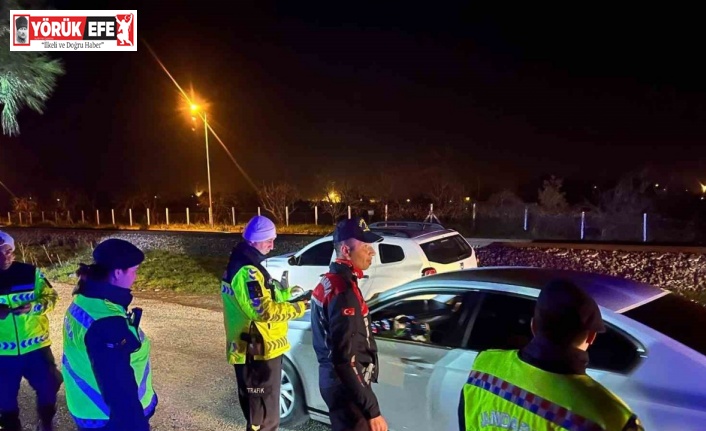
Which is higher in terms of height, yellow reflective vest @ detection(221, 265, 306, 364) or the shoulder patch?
the shoulder patch

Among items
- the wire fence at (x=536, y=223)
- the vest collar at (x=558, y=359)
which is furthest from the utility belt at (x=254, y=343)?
the wire fence at (x=536, y=223)

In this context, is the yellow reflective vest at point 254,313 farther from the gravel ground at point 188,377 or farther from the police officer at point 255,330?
the gravel ground at point 188,377

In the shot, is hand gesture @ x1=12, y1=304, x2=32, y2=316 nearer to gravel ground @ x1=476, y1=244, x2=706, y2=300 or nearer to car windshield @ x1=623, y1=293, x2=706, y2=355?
car windshield @ x1=623, y1=293, x2=706, y2=355

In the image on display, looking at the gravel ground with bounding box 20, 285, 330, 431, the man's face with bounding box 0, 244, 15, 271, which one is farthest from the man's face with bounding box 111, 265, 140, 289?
the gravel ground with bounding box 20, 285, 330, 431

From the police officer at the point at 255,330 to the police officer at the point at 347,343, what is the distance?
0.44 m

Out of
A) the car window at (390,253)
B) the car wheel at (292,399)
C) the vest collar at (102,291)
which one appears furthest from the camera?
the car window at (390,253)

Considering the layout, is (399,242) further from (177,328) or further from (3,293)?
(3,293)

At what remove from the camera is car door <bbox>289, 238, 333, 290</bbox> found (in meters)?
8.82

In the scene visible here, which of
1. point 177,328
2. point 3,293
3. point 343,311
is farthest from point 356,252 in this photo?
point 177,328

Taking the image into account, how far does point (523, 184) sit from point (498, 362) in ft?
166

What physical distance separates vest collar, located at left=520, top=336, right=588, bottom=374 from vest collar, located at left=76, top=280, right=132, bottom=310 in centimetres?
174

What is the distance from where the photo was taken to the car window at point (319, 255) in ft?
29.0

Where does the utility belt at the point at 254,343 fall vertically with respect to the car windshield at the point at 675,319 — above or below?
below

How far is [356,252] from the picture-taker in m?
2.95
